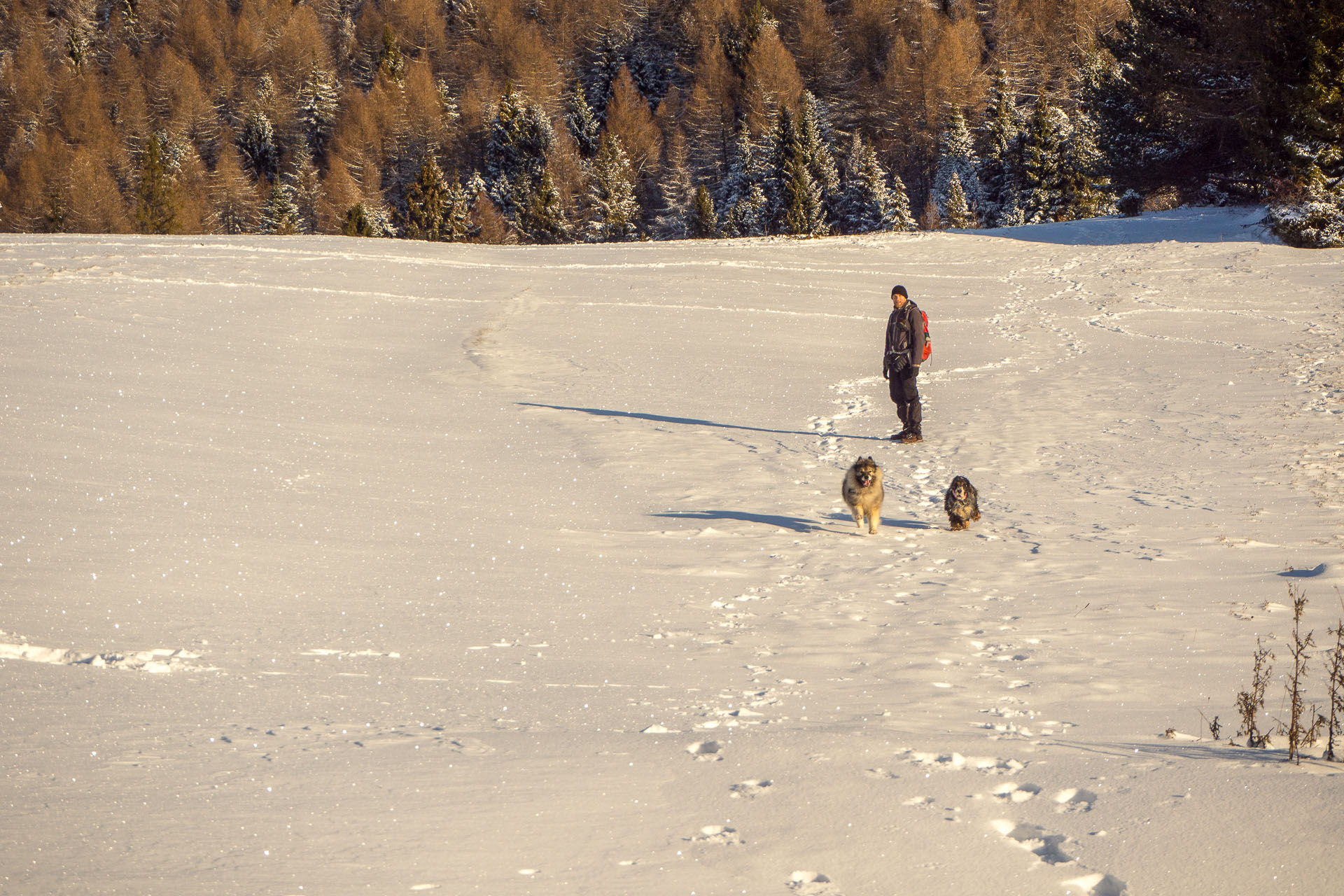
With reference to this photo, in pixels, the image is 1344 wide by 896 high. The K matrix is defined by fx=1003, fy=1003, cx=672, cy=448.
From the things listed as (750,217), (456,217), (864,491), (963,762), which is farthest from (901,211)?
(963,762)

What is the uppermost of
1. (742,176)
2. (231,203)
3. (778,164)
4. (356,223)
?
(778,164)

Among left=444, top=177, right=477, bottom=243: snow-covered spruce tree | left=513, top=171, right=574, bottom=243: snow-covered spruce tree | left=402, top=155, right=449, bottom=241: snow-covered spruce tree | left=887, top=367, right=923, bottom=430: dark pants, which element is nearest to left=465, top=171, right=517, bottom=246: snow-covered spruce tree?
left=513, top=171, right=574, bottom=243: snow-covered spruce tree

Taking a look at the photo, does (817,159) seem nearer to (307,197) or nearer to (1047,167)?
(1047,167)

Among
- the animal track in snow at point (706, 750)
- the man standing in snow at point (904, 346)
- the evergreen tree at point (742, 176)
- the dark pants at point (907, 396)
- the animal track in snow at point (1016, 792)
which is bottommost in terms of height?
the animal track in snow at point (706, 750)

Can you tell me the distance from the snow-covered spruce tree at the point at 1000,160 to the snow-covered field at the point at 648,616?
48187mm

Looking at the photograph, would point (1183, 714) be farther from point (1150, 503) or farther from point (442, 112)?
point (442, 112)

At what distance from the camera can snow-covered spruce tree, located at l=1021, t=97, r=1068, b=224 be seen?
186 ft

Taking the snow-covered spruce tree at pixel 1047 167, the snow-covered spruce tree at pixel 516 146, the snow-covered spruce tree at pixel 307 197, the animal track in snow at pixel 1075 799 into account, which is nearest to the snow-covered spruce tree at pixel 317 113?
the snow-covered spruce tree at pixel 307 197

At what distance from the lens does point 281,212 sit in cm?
7075

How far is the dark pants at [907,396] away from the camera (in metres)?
11.8

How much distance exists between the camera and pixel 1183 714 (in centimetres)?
454

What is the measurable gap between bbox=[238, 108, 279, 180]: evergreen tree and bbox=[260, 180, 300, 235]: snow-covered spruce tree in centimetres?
2316

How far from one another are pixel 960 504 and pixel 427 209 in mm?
60879

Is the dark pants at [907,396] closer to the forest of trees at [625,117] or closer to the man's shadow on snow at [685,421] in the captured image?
the man's shadow on snow at [685,421]
